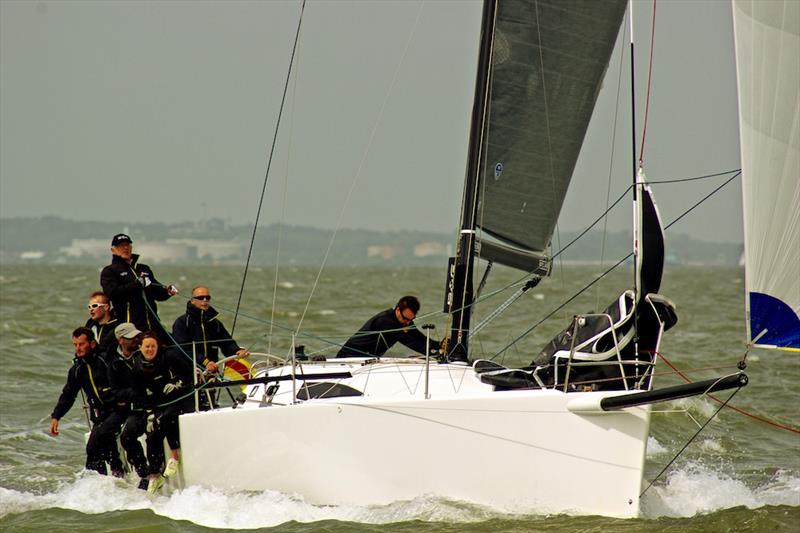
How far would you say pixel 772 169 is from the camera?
643cm

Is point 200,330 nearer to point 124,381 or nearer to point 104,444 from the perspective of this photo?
point 124,381

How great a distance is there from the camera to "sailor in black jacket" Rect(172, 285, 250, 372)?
8.42 metres

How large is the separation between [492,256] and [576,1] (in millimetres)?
2074

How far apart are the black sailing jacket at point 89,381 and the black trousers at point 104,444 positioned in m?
0.10

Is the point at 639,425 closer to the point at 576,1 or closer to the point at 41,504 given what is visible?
the point at 576,1

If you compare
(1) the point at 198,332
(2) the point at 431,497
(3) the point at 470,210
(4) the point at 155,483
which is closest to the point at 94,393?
(4) the point at 155,483

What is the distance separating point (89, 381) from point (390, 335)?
2.46 m

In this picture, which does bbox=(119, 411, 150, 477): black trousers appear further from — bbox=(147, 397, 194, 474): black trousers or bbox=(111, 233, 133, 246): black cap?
bbox=(111, 233, 133, 246): black cap

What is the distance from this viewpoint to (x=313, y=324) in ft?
75.3

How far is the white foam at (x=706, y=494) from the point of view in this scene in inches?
306

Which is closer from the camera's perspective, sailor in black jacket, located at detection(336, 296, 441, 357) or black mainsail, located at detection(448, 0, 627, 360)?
black mainsail, located at detection(448, 0, 627, 360)

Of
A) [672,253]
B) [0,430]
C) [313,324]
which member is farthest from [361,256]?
[0,430]

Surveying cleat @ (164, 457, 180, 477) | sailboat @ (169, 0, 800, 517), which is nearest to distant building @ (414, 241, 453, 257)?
cleat @ (164, 457, 180, 477)

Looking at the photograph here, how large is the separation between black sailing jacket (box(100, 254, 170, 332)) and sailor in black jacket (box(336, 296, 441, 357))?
5.06 feet
